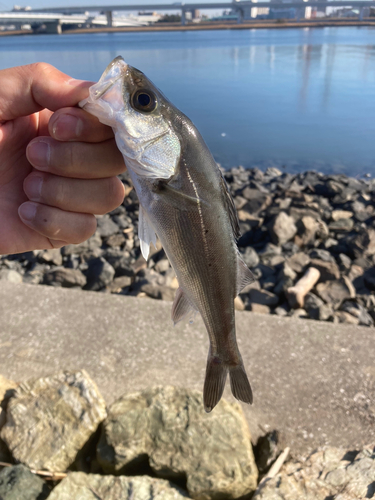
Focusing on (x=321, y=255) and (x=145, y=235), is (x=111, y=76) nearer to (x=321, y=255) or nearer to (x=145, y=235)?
(x=145, y=235)

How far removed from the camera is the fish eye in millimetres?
1384

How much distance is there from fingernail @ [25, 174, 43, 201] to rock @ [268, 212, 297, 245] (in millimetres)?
4355

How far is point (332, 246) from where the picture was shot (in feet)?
19.1

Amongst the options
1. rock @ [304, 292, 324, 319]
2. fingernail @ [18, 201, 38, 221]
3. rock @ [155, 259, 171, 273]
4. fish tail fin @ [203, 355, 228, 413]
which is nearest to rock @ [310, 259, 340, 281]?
rock @ [304, 292, 324, 319]

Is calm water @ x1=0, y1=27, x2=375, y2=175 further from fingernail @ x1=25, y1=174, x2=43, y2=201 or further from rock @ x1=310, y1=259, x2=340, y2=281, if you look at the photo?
fingernail @ x1=25, y1=174, x2=43, y2=201

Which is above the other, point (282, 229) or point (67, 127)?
point (67, 127)

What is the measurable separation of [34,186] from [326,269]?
3761 mm

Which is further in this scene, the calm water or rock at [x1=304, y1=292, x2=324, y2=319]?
the calm water

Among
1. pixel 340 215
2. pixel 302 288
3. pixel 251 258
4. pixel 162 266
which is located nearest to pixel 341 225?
pixel 340 215

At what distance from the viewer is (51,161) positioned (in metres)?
1.75

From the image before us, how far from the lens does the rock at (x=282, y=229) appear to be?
5789 millimetres

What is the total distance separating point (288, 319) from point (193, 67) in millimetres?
24896

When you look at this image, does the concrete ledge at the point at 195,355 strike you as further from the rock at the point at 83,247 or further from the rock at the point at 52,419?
the rock at the point at 83,247

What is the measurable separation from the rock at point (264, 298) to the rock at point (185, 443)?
2.00 meters
